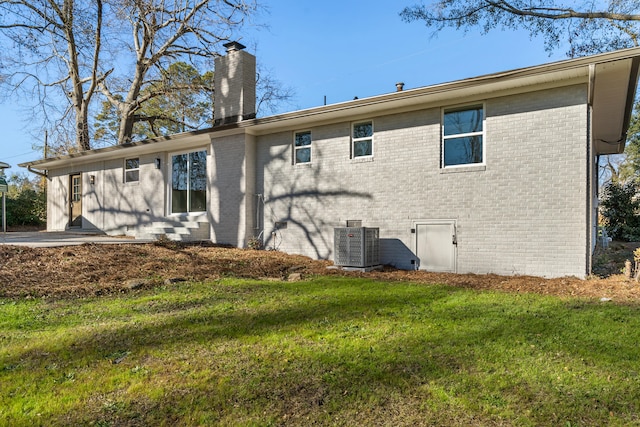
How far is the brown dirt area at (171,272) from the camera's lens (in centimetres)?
634

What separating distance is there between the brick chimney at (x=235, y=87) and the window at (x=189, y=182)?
1437 millimetres

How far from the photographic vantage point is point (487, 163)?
8.07m

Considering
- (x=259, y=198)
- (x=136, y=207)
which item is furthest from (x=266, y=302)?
(x=136, y=207)

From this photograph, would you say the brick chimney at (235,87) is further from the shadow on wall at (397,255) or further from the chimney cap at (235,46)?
the shadow on wall at (397,255)

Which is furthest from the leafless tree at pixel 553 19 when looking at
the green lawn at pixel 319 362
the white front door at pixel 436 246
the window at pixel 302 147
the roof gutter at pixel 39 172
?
the roof gutter at pixel 39 172

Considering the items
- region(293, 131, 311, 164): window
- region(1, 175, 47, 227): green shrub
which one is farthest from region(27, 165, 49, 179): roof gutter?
region(293, 131, 311, 164): window

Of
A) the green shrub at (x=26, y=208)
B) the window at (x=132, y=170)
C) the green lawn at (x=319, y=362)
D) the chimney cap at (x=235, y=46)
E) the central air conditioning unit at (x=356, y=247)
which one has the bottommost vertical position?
the green lawn at (x=319, y=362)

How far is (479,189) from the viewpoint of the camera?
8156mm

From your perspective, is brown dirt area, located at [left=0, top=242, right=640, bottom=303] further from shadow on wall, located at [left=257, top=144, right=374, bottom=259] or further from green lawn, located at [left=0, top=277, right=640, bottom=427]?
green lawn, located at [left=0, top=277, right=640, bottom=427]

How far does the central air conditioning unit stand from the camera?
8.50m

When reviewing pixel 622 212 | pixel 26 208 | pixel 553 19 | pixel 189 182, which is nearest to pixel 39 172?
pixel 26 208

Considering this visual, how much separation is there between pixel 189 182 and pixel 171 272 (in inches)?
242

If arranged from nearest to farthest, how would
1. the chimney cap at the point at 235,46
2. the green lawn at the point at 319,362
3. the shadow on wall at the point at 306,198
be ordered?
the green lawn at the point at 319,362, the shadow on wall at the point at 306,198, the chimney cap at the point at 235,46

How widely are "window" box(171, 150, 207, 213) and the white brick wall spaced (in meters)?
3.73
